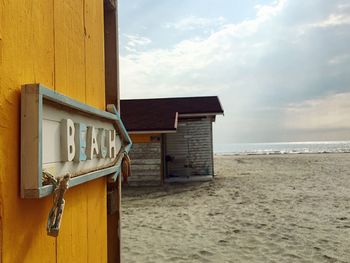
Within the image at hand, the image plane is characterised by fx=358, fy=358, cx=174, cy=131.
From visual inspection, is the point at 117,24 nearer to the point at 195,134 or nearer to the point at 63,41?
the point at 63,41

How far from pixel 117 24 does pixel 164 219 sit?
21.1 feet

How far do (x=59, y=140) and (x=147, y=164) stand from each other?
13943mm

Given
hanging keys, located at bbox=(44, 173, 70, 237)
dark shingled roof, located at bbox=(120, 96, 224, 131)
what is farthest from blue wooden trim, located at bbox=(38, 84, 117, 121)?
dark shingled roof, located at bbox=(120, 96, 224, 131)

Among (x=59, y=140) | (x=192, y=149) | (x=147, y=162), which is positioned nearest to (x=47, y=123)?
(x=59, y=140)

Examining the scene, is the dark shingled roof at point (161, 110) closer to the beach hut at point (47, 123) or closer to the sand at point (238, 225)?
the sand at point (238, 225)

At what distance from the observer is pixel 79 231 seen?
4.92 feet

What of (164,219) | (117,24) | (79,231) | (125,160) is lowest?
(164,219)

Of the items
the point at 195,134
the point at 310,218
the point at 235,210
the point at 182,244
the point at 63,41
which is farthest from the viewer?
the point at 195,134

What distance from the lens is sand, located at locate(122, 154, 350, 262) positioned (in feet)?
17.6

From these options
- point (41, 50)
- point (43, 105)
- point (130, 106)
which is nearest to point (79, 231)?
point (43, 105)

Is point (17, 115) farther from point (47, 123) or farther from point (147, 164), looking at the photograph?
point (147, 164)

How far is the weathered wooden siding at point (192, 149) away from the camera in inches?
657

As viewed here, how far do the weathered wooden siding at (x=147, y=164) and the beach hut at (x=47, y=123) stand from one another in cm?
1328

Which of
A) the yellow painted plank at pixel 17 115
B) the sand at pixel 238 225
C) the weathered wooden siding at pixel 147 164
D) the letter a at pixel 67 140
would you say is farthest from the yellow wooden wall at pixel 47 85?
the weathered wooden siding at pixel 147 164
